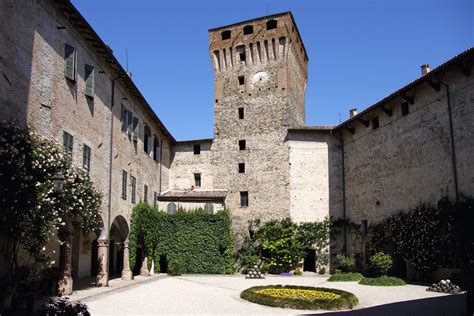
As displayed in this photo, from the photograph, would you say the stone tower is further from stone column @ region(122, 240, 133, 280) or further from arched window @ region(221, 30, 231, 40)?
stone column @ region(122, 240, 133, 280)

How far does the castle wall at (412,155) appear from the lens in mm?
21919

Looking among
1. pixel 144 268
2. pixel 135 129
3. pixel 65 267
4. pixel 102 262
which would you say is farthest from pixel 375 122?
pixel 65 267

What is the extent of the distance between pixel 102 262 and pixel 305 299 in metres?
11.1

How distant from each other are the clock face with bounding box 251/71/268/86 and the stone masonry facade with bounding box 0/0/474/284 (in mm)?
114

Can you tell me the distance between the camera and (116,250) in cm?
3166

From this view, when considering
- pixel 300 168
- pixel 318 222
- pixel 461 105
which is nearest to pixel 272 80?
pixel 300 168

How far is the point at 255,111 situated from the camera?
3566cm

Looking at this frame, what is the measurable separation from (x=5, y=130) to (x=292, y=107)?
25.6 metres

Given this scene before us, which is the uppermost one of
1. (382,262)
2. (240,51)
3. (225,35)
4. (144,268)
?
(225,35)

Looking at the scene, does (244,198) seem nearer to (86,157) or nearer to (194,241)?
(194,241)

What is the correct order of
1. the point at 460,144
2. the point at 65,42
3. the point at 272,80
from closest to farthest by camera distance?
the point at 65,42 → the point at 460,144 → the point at 272,80

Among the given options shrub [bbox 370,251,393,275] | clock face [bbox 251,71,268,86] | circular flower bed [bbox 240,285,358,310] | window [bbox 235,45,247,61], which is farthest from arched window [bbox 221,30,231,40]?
circular flower bed [bbox 240,285,358,310]

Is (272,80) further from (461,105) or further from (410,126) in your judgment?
(461,105)

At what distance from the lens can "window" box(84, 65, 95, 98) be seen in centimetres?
2020
